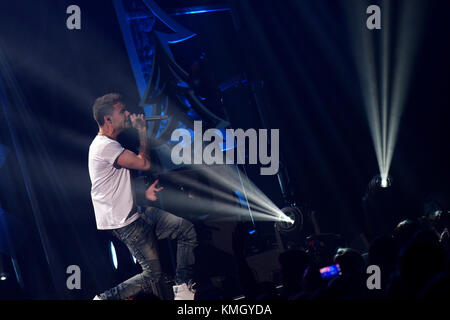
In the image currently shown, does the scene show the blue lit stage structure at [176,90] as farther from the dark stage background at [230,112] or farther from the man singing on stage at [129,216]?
the man singing on stage at [129,216]

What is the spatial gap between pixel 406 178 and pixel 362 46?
89.7 inches

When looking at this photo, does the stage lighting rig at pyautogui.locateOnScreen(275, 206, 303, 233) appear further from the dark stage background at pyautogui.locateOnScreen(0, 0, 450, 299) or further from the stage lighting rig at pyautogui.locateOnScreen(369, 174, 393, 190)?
the stage lighting rig at pyautogui.locateOnScreen(369, 174, 393, 190)

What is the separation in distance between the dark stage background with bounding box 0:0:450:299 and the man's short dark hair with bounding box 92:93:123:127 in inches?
13.4

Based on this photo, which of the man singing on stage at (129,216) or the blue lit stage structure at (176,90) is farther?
the blue lit stage structure at (176,90)

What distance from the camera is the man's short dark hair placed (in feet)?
19.0

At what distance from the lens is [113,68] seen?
6.63 metres

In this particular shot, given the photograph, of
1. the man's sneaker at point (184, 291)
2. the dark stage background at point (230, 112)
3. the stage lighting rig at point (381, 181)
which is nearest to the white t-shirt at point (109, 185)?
the dark stage background at point (230, 112)

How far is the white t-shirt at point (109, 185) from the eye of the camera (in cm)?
542

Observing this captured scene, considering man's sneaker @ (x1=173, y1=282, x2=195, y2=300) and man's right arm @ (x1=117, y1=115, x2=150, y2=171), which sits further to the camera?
man's right arm @ (x1=117, y1=115, x2=150, y2=171)

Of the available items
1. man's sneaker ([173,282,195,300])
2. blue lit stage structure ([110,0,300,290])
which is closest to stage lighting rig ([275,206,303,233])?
blue lit stage structure ([110,0,300,290])
